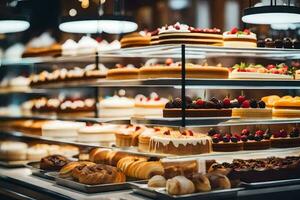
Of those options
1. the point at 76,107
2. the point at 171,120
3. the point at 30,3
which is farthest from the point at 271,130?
the point at 30,3

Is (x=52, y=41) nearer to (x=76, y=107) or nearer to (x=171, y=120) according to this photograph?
(x=76, y=107)

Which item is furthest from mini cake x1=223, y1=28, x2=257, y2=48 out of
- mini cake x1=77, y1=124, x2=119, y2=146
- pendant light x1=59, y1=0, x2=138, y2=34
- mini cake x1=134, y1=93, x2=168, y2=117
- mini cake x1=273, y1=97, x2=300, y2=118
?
mini cake x1=77, y1=124, x2=119, y2=146

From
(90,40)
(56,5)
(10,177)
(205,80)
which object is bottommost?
(10,177)

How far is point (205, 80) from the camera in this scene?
4.98 m

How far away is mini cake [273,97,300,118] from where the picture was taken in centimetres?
565

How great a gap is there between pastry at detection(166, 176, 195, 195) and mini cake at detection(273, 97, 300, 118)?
145 cm

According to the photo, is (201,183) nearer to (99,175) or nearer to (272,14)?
(99,175)

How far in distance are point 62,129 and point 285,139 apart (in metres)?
2.79

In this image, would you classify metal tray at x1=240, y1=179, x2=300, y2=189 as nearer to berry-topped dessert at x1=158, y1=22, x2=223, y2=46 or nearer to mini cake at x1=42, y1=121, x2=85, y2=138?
berry-topped dessert at x1=158, y1=22, x2=223, y2=46

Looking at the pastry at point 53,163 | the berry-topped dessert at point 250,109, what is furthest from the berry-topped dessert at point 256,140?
the pastry at point 53,163

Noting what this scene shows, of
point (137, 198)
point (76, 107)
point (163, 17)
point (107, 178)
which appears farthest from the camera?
point (163, 17)

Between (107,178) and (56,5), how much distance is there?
4.18m

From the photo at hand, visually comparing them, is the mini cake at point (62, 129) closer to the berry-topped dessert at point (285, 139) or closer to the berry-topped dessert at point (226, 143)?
the berry-topped dessert at point (226, 143)

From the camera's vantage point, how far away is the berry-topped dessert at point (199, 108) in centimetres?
496
